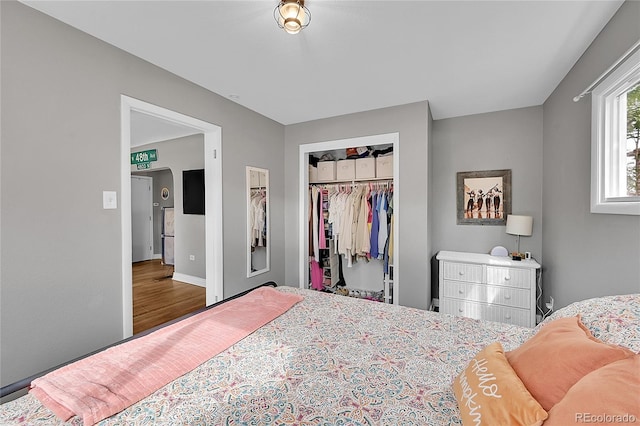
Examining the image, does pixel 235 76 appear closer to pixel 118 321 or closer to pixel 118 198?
pixel 118 198

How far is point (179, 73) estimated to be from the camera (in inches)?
86.0

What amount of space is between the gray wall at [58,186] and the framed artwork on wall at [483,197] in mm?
3295

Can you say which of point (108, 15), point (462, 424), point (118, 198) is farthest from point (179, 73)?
point (462, 424)

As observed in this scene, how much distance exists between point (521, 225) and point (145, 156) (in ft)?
18.8

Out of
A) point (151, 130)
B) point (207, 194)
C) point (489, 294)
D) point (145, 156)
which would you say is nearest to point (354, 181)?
point (207, 194)

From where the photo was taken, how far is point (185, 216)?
4465 mm

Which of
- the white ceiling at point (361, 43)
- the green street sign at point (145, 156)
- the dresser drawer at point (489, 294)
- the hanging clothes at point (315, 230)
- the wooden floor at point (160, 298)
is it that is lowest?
the wooden floor at point (160, 298)

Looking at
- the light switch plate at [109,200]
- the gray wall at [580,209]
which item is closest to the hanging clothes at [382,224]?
the gray wall at [580,209]

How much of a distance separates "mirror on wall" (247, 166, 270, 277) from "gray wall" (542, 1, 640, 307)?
2.89 metres

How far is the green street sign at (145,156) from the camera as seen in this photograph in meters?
4.66

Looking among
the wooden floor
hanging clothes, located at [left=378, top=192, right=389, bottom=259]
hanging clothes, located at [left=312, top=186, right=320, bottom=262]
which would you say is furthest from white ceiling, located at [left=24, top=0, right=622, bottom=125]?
the wooden floor

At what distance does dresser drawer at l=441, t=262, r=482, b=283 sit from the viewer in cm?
273

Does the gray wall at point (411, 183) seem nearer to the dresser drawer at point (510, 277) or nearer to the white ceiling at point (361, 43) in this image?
the white ceiling at point (361, 43)

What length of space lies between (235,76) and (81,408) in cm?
227
